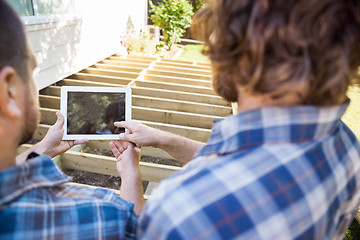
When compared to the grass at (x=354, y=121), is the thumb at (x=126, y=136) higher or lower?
higher

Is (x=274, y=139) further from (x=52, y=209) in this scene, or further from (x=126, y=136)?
(x=126, y=136)

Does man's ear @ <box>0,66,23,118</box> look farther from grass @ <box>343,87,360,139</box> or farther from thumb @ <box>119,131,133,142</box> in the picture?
grass @ <box>343,87,360,139</box>

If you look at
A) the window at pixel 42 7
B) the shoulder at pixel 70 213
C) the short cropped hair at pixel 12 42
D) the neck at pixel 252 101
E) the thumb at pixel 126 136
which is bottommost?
the thumb at pixel 126 136

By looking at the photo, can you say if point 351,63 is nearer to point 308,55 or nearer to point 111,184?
point 308,55

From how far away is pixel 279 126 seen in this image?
25.0 inches

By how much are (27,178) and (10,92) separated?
24 centimetres

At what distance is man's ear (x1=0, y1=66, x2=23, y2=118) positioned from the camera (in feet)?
2.11

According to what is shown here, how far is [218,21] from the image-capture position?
701 millimetres

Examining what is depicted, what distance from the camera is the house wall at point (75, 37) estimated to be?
3.75 meters

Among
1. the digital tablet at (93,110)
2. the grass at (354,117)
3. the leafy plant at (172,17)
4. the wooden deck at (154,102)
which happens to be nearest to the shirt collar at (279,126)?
the digital tablet at (93,110)

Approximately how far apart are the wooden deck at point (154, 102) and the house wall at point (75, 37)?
232 millimetres

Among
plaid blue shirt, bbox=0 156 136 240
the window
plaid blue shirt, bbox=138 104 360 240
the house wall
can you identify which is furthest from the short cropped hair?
the house wall

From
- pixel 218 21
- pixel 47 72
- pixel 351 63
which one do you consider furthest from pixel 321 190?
pixel 47 72

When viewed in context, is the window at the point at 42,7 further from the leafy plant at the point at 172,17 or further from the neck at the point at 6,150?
the leafy plant at the point at 172,17
